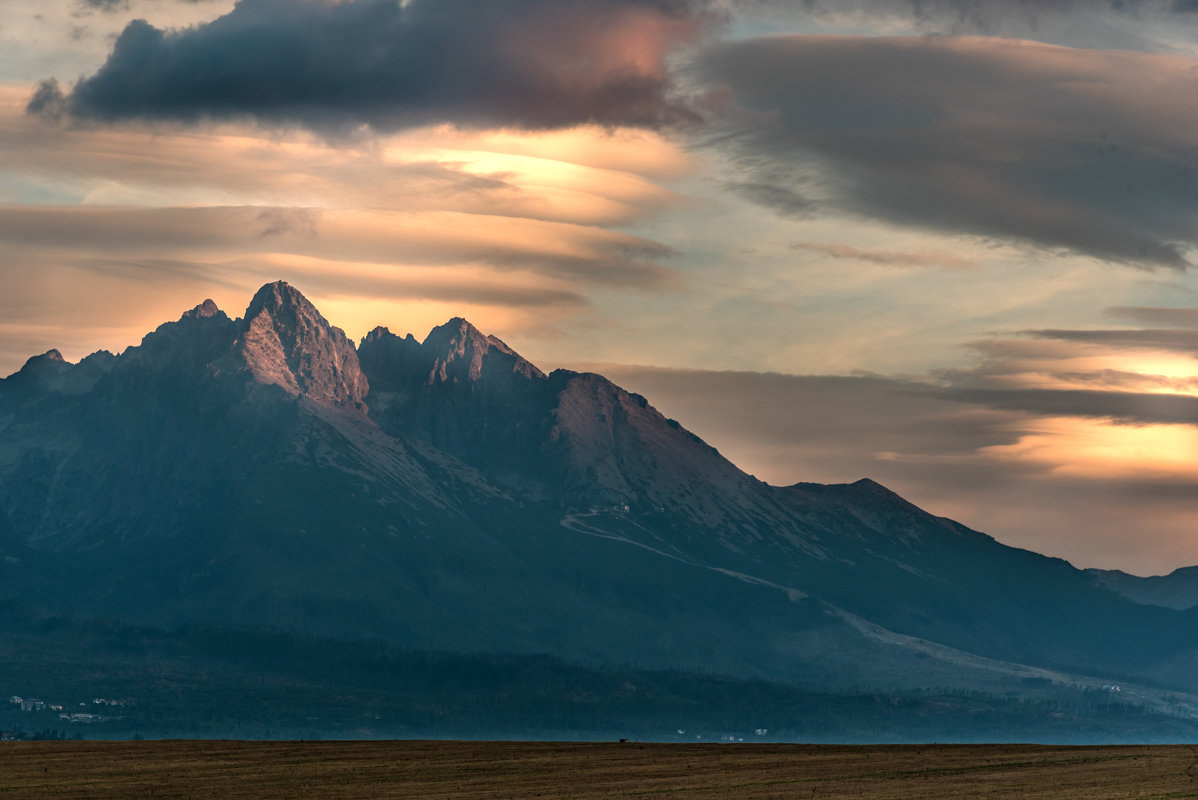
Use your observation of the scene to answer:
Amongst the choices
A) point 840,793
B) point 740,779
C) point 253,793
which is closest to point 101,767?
point 253,793

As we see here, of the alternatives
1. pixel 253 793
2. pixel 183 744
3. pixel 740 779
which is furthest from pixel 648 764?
pixel 183 744

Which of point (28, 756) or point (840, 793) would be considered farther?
point (28, 756)

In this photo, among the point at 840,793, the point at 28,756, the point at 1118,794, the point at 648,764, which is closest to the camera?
the point at 1118,794

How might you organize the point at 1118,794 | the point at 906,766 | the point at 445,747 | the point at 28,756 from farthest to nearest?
the point at 445,747 → the point at 28,756 → the point at 906,766 → the point at 1118,794

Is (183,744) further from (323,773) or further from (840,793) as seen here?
(840,793)

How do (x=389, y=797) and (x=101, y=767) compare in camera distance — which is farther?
(x=101, y=767)

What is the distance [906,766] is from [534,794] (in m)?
40.9

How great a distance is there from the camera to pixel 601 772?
151m

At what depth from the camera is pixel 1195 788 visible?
11481 centimetres

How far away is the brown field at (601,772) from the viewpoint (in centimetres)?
12594

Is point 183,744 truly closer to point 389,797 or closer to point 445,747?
point 445,747

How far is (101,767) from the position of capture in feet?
527

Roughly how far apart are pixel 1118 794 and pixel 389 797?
60656 mm

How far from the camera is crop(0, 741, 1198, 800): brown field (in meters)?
126
